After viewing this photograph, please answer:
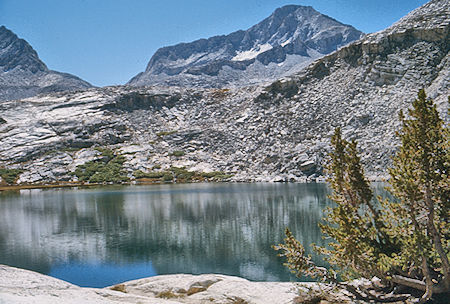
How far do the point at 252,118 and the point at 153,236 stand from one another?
3467 inches

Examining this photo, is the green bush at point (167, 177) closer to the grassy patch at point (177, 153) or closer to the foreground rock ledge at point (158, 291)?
the grassy patch at point (177, 153)

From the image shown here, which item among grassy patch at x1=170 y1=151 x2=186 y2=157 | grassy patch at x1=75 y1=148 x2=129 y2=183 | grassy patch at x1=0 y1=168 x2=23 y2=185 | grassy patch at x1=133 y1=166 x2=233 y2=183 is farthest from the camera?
grassy patch at x1=170 y1=151 x2=186 y2=157

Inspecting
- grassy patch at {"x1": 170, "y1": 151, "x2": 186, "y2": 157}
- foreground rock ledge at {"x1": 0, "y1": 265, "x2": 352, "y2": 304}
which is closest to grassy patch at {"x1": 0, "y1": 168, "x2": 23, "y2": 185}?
grassy patch at {"x1": 170, "y1": 151, "x2": 186, "y2": 157}

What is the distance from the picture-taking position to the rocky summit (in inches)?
3425

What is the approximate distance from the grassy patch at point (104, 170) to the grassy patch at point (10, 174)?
1625 cm

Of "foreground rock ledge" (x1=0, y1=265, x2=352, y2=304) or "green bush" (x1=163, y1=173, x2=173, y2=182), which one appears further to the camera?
"green bush" (x1=163, y1=173, x2=173, y2=182)

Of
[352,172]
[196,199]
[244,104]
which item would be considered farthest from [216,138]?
[352,172]

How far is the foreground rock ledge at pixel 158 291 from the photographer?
10273 millimetres

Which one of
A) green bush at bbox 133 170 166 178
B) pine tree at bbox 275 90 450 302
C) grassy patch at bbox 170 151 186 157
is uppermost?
grassy patch at bbox 170 151 186 157

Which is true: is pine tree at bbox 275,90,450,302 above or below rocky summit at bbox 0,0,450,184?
below

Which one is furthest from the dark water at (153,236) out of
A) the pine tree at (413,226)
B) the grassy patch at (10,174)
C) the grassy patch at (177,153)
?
the grassy patch at (177,153)

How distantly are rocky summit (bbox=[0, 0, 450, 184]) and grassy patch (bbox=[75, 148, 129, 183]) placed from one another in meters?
1.71

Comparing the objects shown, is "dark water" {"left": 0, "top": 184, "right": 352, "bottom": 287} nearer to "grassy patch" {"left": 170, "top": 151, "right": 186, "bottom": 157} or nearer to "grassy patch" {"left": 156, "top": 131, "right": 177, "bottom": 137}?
"grassy patch" {"left": 170, "top": 151, "right": 186, "bottom": 157}

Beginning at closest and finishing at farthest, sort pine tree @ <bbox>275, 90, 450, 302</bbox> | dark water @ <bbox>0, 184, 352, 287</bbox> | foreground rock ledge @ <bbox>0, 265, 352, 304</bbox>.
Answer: foreground rock ledge @ <bbox>0, 265, 352, 304</bbox> → pine tree @ <bbox>275, 90, 450, 302</bbox> → dark water @ <bbox>0, 184, 352, 287</bbox>
